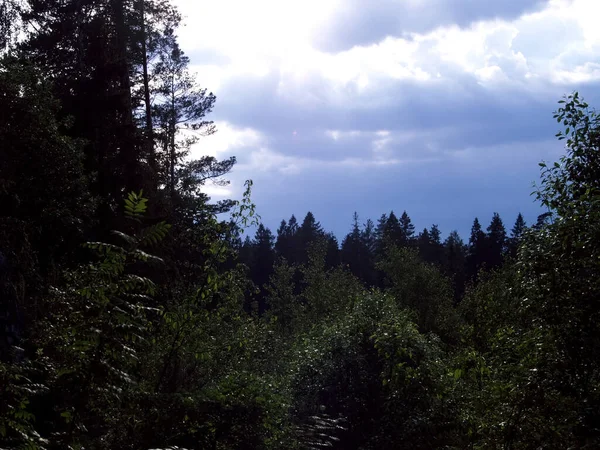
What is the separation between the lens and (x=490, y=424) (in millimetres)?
6941

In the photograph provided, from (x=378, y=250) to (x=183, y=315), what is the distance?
78348 millimetres

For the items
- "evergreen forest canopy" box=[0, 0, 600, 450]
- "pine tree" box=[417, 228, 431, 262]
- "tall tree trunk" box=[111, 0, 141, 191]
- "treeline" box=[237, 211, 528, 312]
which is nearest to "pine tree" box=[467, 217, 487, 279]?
"treeline" box=[237, 211, 528, 312]


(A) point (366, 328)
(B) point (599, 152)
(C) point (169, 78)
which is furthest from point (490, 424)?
(C) point (169, 78)

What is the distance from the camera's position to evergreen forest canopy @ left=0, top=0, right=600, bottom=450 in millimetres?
5297

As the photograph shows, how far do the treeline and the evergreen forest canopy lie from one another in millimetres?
43200

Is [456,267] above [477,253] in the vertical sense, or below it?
below

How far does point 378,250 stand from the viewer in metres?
83.6

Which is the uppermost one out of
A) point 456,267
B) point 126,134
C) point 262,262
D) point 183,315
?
point 126,134

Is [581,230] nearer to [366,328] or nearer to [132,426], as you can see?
[132,426]

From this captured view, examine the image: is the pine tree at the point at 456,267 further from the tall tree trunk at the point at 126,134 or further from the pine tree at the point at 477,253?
the tall tree trunk at the point at 126,134

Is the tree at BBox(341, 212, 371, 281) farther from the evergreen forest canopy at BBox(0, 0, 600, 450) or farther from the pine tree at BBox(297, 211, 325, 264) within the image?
the evergreen forest canopy at BBox(0, 0, 600, 450)

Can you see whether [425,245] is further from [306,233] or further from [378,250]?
[306,233]

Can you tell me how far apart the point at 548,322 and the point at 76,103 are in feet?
67.4

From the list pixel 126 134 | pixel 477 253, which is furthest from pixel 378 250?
pixel 126 134
